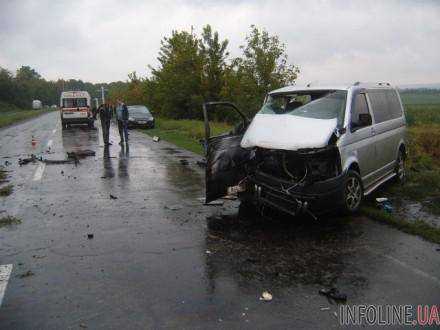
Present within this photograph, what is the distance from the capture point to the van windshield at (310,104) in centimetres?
738

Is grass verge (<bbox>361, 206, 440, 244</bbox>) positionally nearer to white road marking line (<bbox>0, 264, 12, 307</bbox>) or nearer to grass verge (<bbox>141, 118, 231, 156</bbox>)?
white road marking line (<bbox>0, 264, 12, 307</bbox>)

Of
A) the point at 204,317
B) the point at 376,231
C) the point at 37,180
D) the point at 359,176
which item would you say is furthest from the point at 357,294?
the point at 37,180

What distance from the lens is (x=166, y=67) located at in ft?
115

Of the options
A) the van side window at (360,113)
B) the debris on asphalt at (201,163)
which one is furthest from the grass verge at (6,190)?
the van side window at (360,113)

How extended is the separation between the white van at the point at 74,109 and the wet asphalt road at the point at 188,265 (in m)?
23.8

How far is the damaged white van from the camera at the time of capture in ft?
21.5

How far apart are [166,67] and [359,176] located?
29619 mm

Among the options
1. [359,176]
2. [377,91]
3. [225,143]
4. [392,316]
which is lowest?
[392,316]

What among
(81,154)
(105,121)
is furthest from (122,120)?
(81,154)

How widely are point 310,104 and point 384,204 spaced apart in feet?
7.07

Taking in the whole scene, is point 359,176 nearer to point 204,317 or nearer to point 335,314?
point 335,314

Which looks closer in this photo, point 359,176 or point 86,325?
point 86,325

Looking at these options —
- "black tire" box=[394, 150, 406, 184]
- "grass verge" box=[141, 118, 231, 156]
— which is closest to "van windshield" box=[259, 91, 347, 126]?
"black tire" box=[394, 150, 406, 184]

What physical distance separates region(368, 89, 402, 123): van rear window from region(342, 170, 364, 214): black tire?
1582 millimetres
